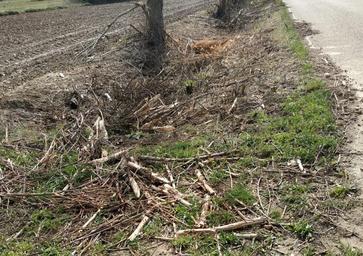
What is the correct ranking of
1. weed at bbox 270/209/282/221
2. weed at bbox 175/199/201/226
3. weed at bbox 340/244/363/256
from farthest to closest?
1. weed at bbox 175/199/201/226
2. weed at bbox 270/209/282/221
3. weed at bbox 340/244/363/256

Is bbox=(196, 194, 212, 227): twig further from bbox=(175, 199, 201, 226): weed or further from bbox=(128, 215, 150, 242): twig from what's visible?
bbox=(128, 215, 150, 242): twig

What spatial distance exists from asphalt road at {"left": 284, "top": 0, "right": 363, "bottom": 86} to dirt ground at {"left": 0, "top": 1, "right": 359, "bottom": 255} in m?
0.51

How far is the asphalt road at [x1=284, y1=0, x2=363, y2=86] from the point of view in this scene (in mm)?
9664

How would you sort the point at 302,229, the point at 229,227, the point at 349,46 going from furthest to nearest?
1. the point at 349,46
2. the point at 229,227
3. the point at 302,229

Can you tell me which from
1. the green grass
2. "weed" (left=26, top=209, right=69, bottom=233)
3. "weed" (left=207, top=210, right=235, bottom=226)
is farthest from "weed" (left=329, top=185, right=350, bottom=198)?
the green grass

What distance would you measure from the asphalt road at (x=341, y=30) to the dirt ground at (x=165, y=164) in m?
0.51

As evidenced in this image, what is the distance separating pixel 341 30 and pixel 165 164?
396 inches

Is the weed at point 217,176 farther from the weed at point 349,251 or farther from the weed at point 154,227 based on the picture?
the weed at point 349,251

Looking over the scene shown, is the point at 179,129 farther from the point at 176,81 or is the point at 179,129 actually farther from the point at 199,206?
the point at 176,81

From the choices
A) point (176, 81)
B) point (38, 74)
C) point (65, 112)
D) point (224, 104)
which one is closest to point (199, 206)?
point (224, 104)

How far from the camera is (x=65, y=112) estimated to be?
8.50m

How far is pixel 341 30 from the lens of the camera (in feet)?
45.4

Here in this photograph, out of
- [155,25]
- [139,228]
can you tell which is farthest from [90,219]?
[155,25]

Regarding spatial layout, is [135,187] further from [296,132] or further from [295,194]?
[296,132]
